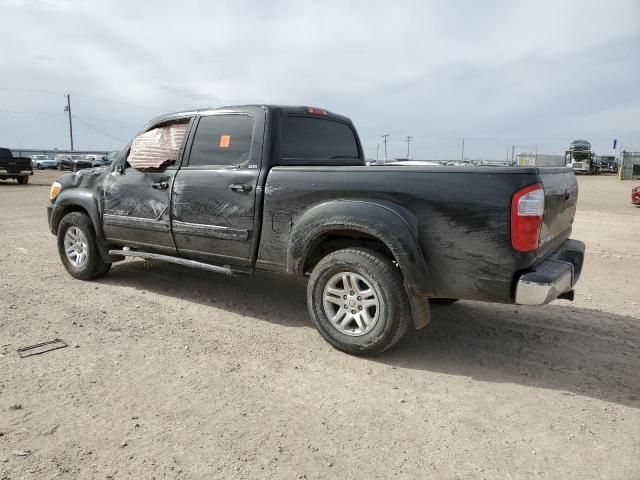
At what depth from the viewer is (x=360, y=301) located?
143 inches

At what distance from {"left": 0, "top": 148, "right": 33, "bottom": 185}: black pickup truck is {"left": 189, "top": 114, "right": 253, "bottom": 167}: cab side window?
22381mm

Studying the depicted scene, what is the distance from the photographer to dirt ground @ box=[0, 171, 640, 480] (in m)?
2.41

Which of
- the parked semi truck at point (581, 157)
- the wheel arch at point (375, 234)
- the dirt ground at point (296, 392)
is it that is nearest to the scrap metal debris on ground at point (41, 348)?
the dirt ground at point (296, 392)

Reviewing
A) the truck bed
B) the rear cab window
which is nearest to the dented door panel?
the rear cab window

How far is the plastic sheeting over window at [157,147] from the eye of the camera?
15.9 ft

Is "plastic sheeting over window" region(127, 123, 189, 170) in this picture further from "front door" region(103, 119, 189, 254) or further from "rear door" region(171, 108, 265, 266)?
"rear door" region(171, 108, 265, 266)

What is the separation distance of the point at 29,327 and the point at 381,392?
3.06 m

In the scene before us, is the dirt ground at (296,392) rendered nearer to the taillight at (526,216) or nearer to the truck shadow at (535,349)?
the truck shadow at (535,349)

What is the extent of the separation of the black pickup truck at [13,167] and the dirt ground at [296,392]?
834 inches

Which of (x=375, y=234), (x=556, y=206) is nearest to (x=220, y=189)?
(x=375, y=234)

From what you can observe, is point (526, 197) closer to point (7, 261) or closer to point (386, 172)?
point (386, 172)

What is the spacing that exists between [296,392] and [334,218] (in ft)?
4.15

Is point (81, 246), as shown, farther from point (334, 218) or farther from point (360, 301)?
point (360, 301)

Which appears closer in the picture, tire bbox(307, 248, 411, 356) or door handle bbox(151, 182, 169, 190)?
tire bbox(307, 248, 411, 356)
